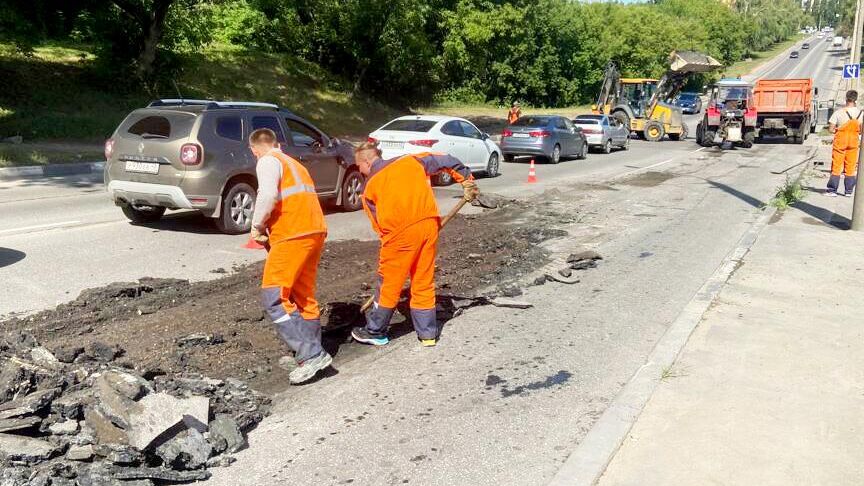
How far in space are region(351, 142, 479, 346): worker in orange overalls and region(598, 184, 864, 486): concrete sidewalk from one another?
1.94m

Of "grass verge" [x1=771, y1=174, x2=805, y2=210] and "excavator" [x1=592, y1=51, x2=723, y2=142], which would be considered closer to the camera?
"grass verge" [x1=771, y1=174, x2=805, y2=210]

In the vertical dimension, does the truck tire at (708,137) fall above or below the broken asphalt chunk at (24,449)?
below

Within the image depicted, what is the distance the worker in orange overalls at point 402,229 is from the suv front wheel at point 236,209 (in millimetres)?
4752

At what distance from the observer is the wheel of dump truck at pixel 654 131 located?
35000 mm

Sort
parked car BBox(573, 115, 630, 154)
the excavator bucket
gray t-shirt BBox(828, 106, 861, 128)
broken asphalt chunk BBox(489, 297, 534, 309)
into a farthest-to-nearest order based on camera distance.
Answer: the excavator bucket
parked car BBox(573, 115, 630, 154)
gray t-shirt BBox(828, 106, 861, 128)
broken asphalt chunk BBox(489, 297, 534, 309)

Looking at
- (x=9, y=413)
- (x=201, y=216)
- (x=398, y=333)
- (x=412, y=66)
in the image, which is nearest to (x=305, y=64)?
(x=412, y=66)

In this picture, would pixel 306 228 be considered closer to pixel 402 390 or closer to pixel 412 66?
pixel 402 390

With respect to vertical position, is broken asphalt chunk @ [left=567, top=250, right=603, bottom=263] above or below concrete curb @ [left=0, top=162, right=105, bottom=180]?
below

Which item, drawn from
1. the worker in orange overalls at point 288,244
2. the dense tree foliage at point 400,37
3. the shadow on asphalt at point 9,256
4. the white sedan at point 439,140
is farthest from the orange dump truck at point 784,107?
the worker in orange overalls at point 288,244

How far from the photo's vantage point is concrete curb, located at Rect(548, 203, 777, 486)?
4047 millimetres

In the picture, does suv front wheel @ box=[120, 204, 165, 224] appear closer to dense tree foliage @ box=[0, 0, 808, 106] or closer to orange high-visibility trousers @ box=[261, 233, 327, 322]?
orange high-visibility trousers @ box=[261, 233, 327, 322]

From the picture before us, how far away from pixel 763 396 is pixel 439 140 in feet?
40.4

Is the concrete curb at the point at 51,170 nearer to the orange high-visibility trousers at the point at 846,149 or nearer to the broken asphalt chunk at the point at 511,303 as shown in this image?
the broken asphalt chunk at the point at 511,303

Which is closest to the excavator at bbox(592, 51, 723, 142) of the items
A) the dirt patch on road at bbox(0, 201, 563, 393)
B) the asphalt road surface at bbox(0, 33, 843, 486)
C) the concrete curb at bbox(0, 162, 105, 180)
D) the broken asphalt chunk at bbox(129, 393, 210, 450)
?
the asphalt road surface at bbox(0, 33, 843, 486)
